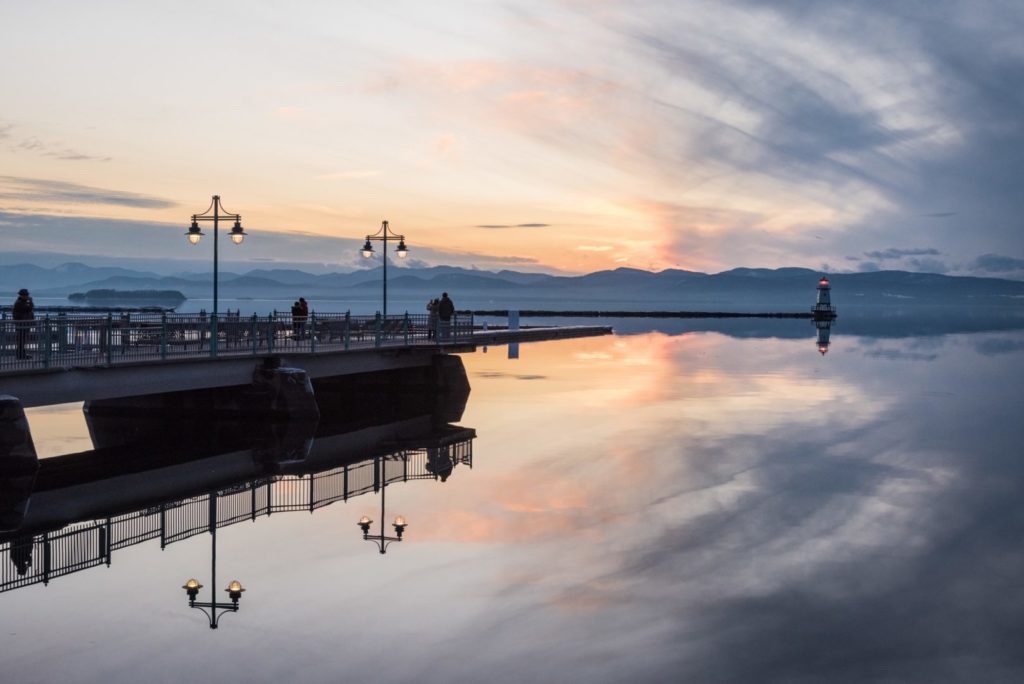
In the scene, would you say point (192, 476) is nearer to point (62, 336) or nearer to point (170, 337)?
point (62, 336)

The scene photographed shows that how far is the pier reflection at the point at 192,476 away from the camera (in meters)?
18.3

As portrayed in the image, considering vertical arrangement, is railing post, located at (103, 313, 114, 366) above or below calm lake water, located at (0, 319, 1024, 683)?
above

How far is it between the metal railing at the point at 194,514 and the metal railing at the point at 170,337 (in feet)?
17.8

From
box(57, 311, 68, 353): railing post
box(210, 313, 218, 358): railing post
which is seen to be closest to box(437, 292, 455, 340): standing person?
box(210, 313, 218, 358): railing post

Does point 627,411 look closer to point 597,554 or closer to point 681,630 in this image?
point 597,554

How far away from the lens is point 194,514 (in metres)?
20.5

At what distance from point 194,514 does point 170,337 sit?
9681mm

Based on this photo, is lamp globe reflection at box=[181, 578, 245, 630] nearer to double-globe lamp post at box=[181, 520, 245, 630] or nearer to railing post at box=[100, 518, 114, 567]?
double-globe lamp post at box=[181, 520, 245, 630]

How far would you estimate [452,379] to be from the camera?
41906 mm

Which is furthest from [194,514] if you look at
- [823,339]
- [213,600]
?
[823,339]

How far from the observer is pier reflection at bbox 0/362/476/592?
18.3m

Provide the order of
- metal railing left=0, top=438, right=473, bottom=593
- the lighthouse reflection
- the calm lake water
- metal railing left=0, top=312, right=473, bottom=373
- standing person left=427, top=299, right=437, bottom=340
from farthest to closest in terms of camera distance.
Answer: the lighthouse reflection, standing person left=427, top=299, right=437, bottom=340, metal railing left=0, top=312, right=473, bottom=373, metal railing left=0, top=438, right=473, bottom=593, the calm lake water

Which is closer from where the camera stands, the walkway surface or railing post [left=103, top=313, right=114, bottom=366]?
the walkway surface

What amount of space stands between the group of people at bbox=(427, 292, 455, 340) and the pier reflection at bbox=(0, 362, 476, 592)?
4.67 m
